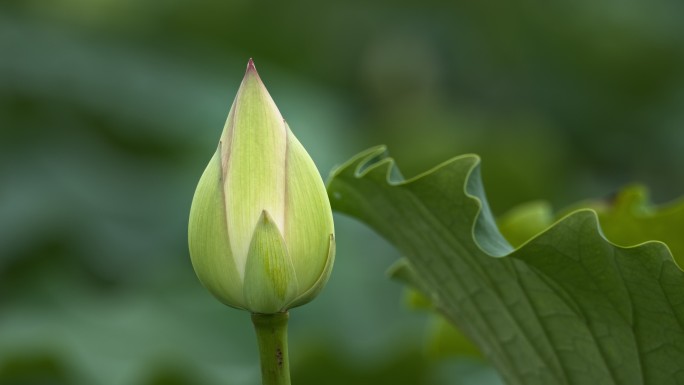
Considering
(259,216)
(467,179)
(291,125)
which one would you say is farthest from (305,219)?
(291,125)

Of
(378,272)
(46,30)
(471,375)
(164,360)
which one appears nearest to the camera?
(164,360)

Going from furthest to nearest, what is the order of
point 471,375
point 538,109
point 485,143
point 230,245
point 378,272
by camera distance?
point 538,109 < point 485,143 < point 378,272 < point 471,375 < point 230,245

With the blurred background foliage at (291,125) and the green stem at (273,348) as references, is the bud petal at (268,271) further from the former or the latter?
the blurred background foliage at (291,125)

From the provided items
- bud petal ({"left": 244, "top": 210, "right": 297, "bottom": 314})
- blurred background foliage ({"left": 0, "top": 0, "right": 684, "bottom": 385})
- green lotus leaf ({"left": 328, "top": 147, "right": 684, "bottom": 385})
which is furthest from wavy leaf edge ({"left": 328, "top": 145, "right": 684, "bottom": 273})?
blurred background foliage ({"left": 0, "top": 0, "right": 684, "bottom": 385})

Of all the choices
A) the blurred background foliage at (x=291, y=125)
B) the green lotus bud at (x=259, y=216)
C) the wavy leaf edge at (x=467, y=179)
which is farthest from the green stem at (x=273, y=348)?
the blurred background foliage at (x=291, y=125)

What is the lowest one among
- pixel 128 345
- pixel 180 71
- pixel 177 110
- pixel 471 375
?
pixel 471 375

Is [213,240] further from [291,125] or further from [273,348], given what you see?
[291,125]

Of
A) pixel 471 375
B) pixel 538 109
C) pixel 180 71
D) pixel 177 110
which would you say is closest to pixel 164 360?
pixel 471 375

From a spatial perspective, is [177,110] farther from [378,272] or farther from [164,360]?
[164,360]
